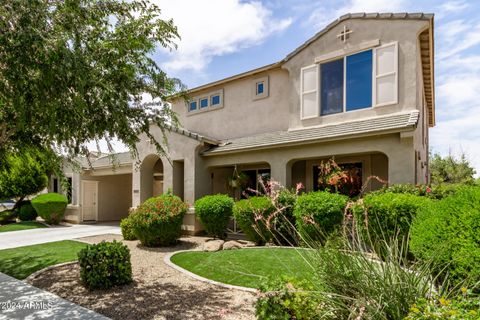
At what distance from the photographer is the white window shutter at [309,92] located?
13719 mm

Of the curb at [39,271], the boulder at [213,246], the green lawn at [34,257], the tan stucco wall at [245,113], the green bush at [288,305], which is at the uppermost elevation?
the tan stucco wall at [245,113]

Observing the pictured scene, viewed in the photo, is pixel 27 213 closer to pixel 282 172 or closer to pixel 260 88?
pixel 260 88

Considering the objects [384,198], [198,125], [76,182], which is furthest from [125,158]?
[384,198]

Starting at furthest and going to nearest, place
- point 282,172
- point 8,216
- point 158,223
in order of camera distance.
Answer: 1. point 8,216
2. point 282,172
3. point 158,223

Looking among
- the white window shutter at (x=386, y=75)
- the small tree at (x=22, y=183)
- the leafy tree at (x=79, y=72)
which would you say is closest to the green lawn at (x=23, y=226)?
the small tree at (x=22, y=183)

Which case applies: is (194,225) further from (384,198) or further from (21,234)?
(21,234)

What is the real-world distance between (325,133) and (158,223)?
7.38 metres

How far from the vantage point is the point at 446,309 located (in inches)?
123

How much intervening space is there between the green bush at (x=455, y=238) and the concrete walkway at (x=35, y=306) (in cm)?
548

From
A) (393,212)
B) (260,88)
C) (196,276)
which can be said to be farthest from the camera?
(260,88)

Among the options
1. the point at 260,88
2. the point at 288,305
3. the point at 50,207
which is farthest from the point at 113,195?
the point at 288,305

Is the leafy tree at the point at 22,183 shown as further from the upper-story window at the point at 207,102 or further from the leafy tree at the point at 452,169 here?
the leafy tree at the point at 452,169

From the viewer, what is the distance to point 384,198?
28.7 feet

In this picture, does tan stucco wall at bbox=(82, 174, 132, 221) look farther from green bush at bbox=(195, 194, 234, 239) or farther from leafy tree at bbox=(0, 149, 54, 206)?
green bush at bbox=(195, 194, 234, 239)
